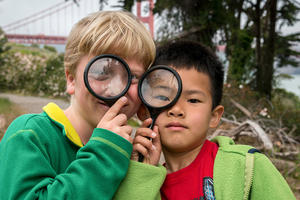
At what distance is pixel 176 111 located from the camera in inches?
60.5

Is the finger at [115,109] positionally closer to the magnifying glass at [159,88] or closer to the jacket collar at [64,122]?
the magnifying glass at [159,88]

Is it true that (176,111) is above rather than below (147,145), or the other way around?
above

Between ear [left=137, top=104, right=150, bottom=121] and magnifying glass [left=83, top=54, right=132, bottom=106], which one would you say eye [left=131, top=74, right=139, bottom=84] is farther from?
ear [left=137, top=104, right=150, bottom=121]

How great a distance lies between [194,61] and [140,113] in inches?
17.5

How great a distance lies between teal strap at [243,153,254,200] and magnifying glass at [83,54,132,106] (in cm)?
70

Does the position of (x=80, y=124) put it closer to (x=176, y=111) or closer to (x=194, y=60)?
(x=176, y=111)

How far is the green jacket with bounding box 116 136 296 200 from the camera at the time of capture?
1334 millimetres

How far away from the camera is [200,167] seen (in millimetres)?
1572

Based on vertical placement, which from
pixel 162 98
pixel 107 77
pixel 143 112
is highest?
pixel 107 77

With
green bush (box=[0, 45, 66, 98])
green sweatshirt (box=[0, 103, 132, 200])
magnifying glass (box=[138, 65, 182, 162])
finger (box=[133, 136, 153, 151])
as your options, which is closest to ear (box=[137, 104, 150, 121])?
magnifying glass (box=[138, 65, 182, 162])

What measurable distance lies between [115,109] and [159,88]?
0.31 metres

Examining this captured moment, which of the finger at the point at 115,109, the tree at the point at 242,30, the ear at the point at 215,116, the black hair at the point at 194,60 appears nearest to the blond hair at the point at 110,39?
the black hair at the point at 194,60

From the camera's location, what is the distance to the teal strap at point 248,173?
54.1 inches

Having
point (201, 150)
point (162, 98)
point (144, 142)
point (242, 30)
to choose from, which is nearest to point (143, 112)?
point (162, 98)
